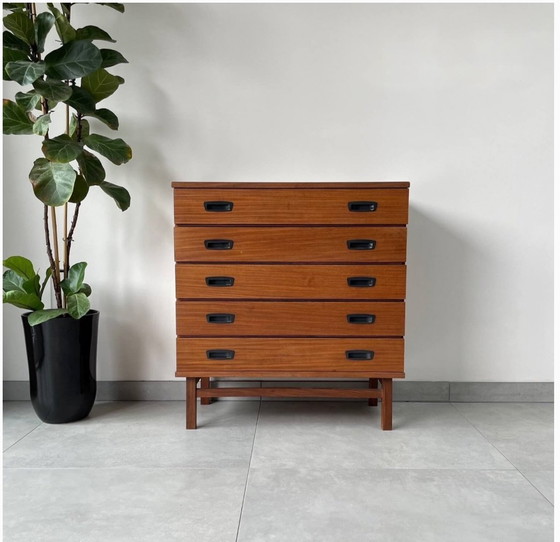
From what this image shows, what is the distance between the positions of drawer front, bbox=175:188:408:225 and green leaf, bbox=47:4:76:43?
760mm

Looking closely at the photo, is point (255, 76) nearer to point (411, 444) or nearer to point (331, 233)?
point (331, 233)

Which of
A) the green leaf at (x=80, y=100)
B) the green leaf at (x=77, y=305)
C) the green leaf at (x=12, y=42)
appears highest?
the green leaf at (x=12, y=42)

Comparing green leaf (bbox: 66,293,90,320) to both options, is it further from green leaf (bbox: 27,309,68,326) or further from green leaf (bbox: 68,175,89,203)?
green leaf (bbox: 68,175,89,203)

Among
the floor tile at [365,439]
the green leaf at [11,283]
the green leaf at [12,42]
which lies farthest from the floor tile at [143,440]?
the green leaf at [12,42]

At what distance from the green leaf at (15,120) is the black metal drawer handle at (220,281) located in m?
0.97

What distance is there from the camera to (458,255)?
2.76 meters

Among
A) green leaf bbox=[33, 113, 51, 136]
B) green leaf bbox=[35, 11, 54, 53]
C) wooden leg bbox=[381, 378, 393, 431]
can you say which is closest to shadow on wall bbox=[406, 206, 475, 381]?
wooden leg bbox=[381, 378, 393, 431]

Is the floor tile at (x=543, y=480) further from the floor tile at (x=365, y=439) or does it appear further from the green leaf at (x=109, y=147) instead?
the green leaf at (x=109, y=147)

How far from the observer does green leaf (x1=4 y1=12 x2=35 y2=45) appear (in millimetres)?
2221

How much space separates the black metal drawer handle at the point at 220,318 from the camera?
7.62 ft

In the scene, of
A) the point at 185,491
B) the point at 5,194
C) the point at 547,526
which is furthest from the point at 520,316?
the point at 5,194

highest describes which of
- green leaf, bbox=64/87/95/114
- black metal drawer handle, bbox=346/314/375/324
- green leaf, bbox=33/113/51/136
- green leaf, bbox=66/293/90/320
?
green leaf, bbox=64/87/95/114

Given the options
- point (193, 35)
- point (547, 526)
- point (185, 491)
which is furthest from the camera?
point (193, 35)

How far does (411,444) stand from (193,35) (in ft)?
6.94
